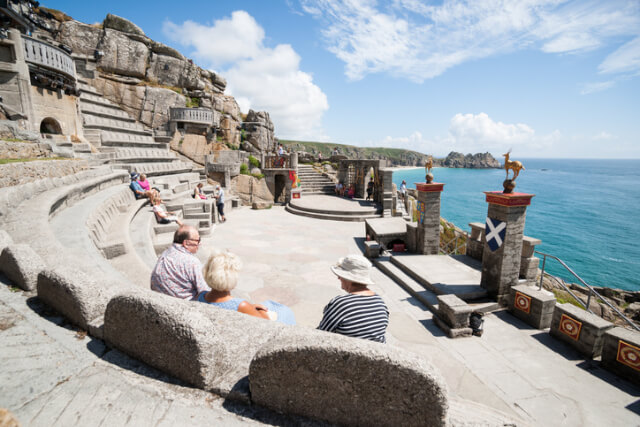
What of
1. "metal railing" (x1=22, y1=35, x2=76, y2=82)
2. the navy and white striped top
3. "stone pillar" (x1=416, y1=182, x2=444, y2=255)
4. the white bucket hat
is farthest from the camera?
"metal railing" (x1=22, y1=35, x2=76, y2=82)

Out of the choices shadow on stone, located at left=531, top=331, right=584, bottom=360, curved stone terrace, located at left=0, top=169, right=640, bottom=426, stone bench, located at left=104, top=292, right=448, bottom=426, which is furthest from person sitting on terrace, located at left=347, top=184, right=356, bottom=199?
stone bench, located at left=104, top=292, right=448, bottom=426

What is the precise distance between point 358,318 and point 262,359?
1.15 meters

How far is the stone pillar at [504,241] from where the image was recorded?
6.60 meters

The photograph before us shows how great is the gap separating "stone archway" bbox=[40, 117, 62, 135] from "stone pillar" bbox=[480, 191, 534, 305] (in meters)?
19.5

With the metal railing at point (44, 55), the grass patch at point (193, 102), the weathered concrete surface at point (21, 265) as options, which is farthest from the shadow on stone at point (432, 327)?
the grass patch at point (193, 102)

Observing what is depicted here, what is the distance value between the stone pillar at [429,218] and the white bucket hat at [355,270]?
6.98 meters

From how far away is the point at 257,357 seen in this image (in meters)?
1.97

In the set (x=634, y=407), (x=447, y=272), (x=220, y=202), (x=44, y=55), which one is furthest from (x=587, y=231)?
(x=44, y=55)

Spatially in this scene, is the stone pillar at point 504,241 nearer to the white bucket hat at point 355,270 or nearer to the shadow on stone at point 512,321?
the shadow on stone at point 512,321

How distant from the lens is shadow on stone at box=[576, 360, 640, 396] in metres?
4.56

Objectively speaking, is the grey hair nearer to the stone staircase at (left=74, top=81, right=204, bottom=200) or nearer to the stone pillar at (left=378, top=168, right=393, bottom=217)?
the stone staircase at (left=74, top=81, right=204, bottom=200)

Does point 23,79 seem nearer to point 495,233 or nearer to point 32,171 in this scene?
point 32,171

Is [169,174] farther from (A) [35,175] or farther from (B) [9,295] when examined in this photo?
(B) [9,295]

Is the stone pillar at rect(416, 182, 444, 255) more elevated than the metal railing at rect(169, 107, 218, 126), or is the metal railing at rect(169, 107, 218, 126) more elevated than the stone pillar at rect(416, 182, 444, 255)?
the metal railing at rect(169, 107, 218, 126)
